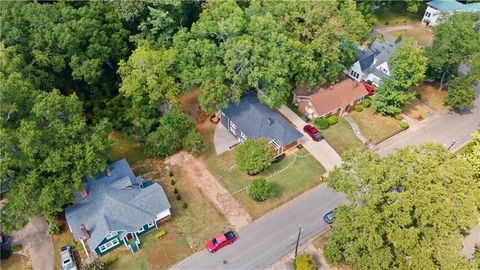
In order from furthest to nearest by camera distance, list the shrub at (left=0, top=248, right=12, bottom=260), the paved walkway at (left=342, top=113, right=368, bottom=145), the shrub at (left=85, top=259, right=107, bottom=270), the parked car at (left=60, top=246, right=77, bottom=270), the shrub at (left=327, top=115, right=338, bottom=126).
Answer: the shrub at (left=327, top=115, right=338, bottom=126) < the paved walkway at (left=342, top=113, right=368, bottom=145) < the shrub at (left=0, top=248, right=12, bottom=260) < the parked car at (left=60, top=246, right=77, bottom=270) < the shrub at (left=85, top=259, right=107, bottom=270)

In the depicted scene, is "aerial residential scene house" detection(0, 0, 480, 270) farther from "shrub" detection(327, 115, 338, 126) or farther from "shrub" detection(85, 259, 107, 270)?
"shrub" detection(327, 115, 338, 126)

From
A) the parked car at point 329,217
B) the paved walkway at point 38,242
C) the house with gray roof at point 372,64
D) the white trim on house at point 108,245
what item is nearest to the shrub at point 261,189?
the parked car at point 329,217

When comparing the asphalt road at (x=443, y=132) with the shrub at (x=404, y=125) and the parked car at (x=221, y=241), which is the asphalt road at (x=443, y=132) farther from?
the parked car at (x=221, y=241)

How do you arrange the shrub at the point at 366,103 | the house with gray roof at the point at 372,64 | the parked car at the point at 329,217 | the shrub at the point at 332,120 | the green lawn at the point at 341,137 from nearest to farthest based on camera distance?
the parked car at the point at 329,217 < the green lawn at the point at 341,137 < the shrub at the point at 332,120 < the shrub at the point at 366,103 < the house with gray roof at the point at 372,64

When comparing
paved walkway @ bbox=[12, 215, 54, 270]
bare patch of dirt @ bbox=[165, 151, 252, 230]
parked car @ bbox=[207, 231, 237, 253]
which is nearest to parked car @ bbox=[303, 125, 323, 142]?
bare patch of dirt @ bbox=[165, 151, 252, 230]

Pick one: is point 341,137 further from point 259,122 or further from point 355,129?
point 259,122

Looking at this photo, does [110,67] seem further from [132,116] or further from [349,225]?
[349,225]
